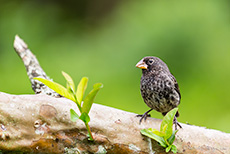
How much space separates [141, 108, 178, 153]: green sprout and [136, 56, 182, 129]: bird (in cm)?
46

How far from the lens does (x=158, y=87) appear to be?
7.18ft

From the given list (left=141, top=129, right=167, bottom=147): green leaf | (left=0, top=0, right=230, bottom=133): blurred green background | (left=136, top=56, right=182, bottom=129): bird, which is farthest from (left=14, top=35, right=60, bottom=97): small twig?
(left=0, top=0, right=230, bottom=133): blurred green background

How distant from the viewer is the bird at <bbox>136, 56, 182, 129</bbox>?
2.19 m

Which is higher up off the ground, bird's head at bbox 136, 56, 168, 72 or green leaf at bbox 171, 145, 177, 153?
bird's head at bbox 136, 56, 168, 72

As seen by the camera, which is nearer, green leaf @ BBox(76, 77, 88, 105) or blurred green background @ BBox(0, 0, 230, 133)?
green leaf @ BBox(76, 77, 88, 105)

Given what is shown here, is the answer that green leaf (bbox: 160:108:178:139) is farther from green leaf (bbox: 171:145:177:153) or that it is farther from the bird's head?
the bird's head

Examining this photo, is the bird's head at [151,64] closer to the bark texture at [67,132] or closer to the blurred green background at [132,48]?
the bark texture at [67,132]

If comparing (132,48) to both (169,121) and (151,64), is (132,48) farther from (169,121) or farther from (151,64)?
(169,121)

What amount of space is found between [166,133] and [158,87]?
1.81 ft

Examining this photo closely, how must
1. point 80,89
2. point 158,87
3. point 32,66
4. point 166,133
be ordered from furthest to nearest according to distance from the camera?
1. point 32,66
2. point 158,87
3. point 166,133
4. point 80,89

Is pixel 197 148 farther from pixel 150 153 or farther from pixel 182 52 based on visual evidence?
pixel 182 52

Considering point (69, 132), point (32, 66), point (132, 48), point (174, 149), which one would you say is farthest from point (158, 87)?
point (132, 48)

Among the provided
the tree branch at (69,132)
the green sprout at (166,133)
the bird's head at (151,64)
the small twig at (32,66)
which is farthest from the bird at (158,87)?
the small twig at (32,66)

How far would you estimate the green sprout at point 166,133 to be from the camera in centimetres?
165
